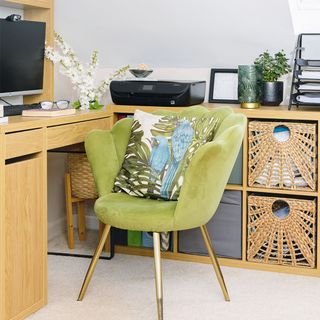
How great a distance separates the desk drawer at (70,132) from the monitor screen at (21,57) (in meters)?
0.44

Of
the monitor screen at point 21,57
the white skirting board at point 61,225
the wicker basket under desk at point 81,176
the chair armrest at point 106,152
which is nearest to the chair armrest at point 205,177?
the chair armrest at point 106,152

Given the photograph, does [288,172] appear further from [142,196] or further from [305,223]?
[142,196]

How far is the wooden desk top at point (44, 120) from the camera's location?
2556 millimetres

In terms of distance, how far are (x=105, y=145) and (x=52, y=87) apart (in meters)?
0.96

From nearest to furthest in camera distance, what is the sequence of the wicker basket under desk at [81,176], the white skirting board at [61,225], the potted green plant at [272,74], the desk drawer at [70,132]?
the desk drawer at [70,132] < the potted green plant at [272,74] < the wicker basket under desk at [81,176] < the white skirting board at [61,225]

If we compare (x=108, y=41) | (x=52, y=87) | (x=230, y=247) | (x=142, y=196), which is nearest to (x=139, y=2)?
(x=108, y=41)

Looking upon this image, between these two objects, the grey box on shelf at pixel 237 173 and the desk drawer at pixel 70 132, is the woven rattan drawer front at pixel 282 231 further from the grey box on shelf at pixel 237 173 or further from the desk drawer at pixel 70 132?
the desk drawer at pixel 70 132

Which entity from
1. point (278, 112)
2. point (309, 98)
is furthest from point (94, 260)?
point (309, 98)

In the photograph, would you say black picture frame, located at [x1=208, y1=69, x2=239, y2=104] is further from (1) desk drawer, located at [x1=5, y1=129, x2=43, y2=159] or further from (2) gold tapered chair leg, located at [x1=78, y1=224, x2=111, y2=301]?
(1) desk drawer, located at [x1=5, y1=129, x2=43, y2=159]

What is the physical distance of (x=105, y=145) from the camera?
10.2 ft

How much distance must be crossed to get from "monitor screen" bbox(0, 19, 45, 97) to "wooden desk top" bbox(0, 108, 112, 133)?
347mm

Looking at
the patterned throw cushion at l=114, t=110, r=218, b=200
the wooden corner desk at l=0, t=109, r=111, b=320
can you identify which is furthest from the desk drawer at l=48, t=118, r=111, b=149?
the patterned throw cushion at l=114, t=110, r=218, b=200

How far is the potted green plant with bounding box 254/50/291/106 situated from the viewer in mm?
3449

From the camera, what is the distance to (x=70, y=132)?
307 centimetres
